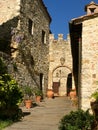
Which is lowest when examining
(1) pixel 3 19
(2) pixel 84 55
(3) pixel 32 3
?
(2) pixel 84 55

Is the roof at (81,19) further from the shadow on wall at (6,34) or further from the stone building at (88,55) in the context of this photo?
the shadow on wall at (6,34)

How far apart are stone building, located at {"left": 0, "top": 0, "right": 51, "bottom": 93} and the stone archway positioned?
507 centimetres

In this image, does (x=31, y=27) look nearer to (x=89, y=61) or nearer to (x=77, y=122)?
(x=89, y=61)

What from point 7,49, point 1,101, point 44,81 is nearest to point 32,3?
point 7,49

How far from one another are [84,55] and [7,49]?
9654 mm

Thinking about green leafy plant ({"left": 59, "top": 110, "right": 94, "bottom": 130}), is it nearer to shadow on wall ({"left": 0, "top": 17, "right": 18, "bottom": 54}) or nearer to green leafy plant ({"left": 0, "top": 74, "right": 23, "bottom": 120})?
green leafy plant ({"left": 0, "top": 74, "right": 23, "bottom": 120})

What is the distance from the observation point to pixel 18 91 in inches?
516

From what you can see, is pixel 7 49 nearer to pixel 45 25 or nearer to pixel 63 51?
pixel 45 25

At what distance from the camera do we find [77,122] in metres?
8.89

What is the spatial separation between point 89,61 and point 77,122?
8.86ft

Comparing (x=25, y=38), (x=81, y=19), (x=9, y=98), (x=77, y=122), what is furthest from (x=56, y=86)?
(x=77, y=122)

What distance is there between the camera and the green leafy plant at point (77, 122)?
8820mm

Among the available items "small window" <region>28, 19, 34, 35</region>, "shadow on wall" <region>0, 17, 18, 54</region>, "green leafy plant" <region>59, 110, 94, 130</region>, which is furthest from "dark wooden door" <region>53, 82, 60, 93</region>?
"green leafy plant" <region>59, 110, 94, 130</region>

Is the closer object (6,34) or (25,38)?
(6,34)
